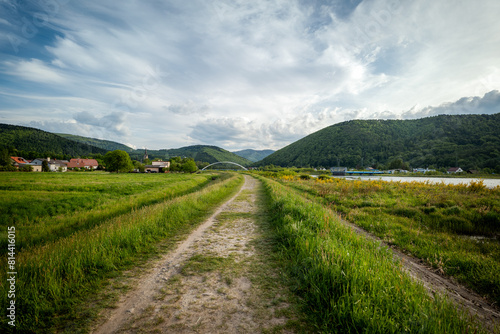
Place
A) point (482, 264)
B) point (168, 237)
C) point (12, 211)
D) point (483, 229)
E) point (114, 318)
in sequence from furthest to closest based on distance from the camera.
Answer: point (12, 211), point (483, 229), point (168, 237), point (482, 264), point (114, 318)

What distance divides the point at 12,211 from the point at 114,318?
45.7 feet

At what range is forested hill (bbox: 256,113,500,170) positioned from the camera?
75.3 metres

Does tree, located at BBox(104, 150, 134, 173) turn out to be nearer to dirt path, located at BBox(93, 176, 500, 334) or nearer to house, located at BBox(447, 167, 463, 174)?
dirt path, located at BBox(93, 176, 500, 334)

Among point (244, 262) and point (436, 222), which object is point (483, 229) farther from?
point (244, 262)

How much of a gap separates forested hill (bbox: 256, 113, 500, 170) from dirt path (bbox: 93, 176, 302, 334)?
89919mm

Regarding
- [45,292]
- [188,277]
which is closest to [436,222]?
[188,277]

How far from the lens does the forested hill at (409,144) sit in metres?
75.3

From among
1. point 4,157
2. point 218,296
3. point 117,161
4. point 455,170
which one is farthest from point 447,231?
point 455,170

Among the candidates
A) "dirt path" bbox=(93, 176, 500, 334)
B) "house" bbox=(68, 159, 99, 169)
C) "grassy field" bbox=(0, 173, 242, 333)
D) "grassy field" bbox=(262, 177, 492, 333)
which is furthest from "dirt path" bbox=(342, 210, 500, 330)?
"house" bbox=(68, 159, 99, 169)

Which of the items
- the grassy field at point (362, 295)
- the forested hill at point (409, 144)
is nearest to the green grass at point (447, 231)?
the grassy field at point (362, 295)

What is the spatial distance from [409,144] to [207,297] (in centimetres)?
13877

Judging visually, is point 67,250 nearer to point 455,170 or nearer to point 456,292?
point 456,292

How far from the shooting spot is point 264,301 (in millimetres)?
3736

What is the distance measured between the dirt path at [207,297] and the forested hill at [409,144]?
89919 mm
